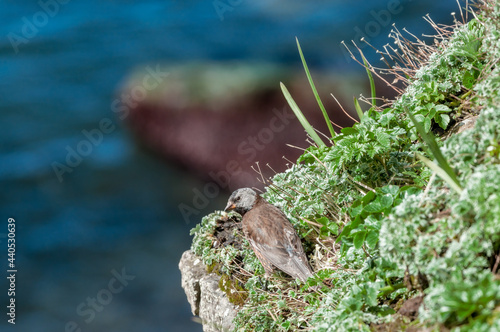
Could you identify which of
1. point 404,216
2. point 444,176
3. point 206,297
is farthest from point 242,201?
point 444,176

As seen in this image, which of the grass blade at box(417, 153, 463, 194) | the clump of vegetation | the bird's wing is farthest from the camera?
the bird's wing

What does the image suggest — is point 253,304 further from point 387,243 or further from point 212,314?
point 387,243

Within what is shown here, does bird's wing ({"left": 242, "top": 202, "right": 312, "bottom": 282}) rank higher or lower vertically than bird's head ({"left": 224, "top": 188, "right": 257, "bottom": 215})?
lower

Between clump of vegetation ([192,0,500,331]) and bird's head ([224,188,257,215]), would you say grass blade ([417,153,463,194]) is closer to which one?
clump of vegetation ([192,0,500,331])

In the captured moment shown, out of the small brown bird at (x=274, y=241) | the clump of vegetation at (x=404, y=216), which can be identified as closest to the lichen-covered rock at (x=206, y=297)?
the clump of vegetation at (x=404, y=216)

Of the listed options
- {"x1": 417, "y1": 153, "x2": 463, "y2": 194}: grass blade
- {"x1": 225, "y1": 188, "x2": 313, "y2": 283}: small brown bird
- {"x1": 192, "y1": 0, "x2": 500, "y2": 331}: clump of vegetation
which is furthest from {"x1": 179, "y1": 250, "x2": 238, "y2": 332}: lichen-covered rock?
{"x1": 417, "y1": 153, "x2": 463, "y2": 194}: grass blade

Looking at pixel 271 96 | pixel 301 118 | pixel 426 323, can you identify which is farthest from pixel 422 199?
pixel 271 96

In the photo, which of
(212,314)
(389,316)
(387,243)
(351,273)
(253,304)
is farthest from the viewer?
(212,314)

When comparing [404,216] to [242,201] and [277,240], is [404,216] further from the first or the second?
[242,201]
